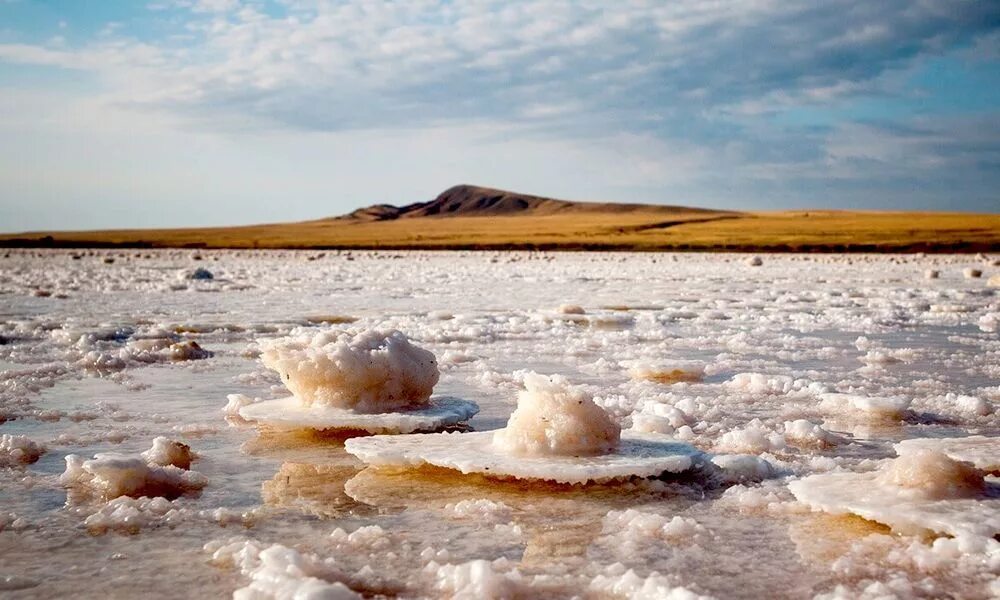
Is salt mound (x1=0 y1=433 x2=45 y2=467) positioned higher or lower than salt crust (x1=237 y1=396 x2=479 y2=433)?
lower

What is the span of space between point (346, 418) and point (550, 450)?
1.08 meters

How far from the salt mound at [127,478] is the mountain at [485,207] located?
352ft

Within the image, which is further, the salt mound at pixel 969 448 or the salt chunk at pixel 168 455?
the salt chunk at pixel 168 455

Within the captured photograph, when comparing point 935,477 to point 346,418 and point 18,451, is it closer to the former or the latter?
point 346,418

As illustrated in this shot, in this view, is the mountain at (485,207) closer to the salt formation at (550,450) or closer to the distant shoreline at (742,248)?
the distant shoreline at (742,248)

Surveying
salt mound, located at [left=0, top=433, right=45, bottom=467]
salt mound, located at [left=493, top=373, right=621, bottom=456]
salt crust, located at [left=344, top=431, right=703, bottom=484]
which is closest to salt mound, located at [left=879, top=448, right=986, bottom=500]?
salt crust, located at [left=344, top=431, right=703, bottom=484]

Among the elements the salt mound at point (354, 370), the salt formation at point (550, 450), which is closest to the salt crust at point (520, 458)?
the salt formation at point (550, 450)

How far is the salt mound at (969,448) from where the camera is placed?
3.15 m

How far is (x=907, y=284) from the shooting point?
52.4 feet

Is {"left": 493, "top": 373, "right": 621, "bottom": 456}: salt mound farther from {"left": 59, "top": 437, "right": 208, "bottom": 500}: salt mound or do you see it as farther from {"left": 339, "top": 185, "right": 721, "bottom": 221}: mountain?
{"left": 339, "top": 185, "right": 721, "bottom": 221}: mountain

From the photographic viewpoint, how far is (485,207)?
437 ft

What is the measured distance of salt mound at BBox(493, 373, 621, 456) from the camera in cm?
320

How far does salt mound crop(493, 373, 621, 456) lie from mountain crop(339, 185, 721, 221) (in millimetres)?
106718

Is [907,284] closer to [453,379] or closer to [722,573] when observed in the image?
[453,379]
